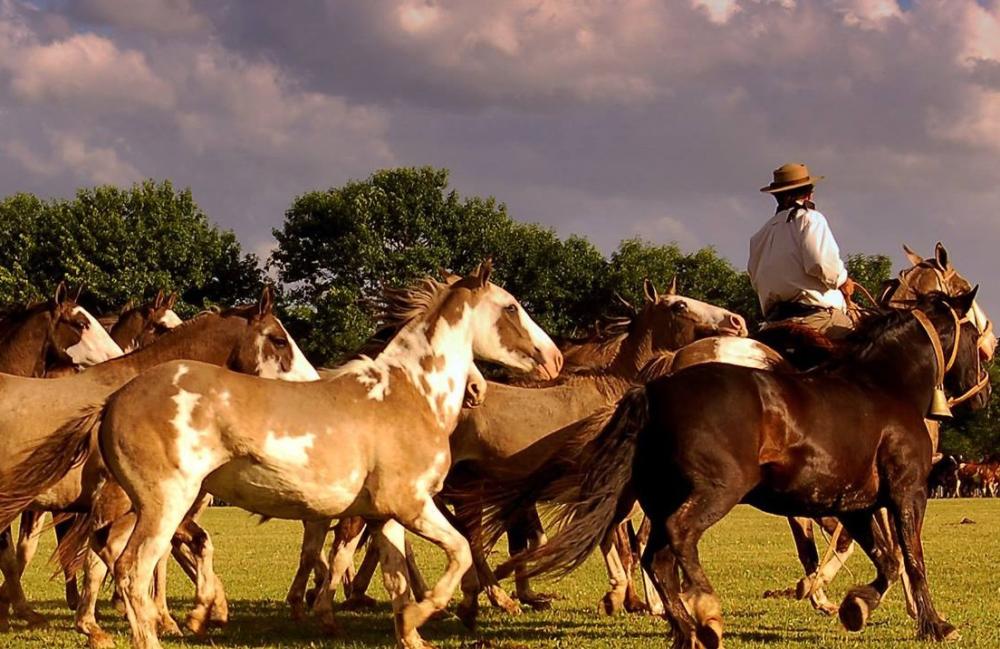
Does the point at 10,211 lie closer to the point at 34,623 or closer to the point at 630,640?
the point at 34,623

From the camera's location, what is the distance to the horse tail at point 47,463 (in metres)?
8.77

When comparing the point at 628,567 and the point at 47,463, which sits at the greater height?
the point at 47,463

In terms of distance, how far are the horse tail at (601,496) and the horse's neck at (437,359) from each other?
113cm

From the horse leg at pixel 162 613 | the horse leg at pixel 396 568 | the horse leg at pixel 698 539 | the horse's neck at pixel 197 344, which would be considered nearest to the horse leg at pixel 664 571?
the horse leg at pixel 698 539

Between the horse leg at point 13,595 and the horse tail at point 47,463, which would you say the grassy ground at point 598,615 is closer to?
the horse leg at point 13,595

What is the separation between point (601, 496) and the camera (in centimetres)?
861

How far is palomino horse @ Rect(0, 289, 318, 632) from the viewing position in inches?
374

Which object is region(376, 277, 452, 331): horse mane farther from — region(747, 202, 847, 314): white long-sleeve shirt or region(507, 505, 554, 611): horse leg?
region(507, 505, 554, 611): horse leg

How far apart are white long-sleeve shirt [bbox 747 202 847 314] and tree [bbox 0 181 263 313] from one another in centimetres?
3655

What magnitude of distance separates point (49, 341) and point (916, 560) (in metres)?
8.01

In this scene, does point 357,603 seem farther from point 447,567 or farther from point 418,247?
point 418,247

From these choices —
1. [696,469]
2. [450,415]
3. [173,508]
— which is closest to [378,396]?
[450,415]

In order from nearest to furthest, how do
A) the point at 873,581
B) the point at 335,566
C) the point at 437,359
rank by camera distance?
the point at 437,359
the point at 873,581
the point at 335,566

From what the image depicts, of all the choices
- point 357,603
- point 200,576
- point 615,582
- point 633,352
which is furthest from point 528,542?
point 200,576
